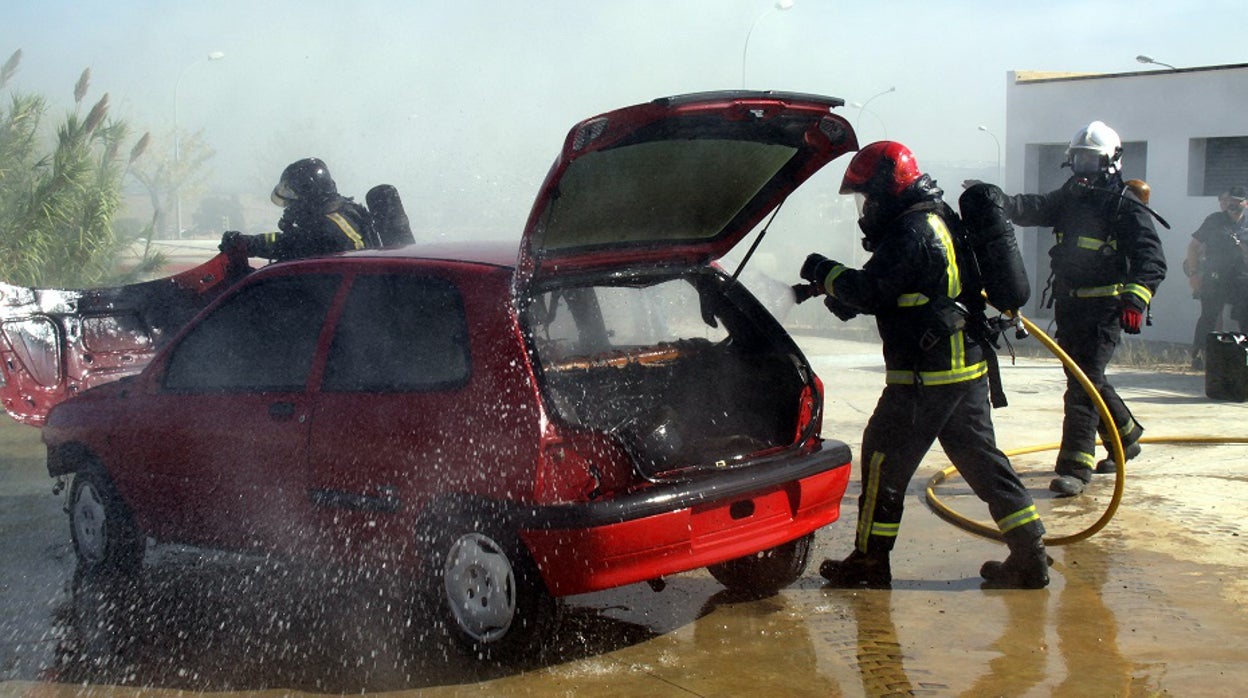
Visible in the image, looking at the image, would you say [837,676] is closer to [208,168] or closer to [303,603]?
[303,603]

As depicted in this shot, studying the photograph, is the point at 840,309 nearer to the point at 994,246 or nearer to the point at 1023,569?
the point at 994,246

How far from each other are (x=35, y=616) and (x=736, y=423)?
284 centimetres

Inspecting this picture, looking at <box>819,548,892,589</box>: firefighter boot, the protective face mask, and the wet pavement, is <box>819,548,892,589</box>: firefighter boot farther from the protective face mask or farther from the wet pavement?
the protective face mask

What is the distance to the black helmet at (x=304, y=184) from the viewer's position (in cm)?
782

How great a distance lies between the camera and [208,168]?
164 feet

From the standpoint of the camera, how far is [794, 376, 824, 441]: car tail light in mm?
4793

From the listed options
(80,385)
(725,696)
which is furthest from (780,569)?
(80,385)

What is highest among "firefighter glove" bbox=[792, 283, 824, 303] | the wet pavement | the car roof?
the car roof

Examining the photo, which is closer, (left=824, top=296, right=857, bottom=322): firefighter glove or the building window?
(left=824, top=296, right=857, bottom=322): firefighter glove

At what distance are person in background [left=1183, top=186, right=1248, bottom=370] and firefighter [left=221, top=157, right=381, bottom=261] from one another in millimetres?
8362

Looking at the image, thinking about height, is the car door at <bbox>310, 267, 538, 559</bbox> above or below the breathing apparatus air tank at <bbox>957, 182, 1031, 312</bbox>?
below

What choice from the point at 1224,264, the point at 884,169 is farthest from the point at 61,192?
the point at 1224,264

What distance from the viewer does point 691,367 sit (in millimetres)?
5035

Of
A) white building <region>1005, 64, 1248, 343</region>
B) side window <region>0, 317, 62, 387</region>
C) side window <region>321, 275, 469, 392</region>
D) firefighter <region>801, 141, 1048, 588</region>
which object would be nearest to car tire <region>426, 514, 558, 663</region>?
side window <region>321, 275, 469, 392</region>
